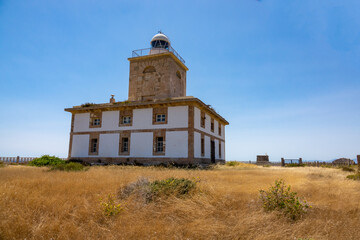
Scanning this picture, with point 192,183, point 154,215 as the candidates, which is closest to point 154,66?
point 192,183

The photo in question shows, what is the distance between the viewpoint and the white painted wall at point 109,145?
2239 cm

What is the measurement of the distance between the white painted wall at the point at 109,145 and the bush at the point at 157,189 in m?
15.4

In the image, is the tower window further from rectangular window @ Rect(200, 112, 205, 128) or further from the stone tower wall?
rectangular window @ Rect(200, 112, 205, 128)

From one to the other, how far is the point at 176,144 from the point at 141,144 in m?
3.53

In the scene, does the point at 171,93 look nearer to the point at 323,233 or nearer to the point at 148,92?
the point at 148,92

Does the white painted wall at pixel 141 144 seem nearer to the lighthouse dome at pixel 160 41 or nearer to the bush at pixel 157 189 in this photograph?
the lighthouse dome at pixel 160 41

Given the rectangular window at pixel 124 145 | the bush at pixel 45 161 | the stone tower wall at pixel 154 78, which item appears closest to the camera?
the bush at pixel 45 161

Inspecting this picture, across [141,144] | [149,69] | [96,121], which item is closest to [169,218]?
[141,144]

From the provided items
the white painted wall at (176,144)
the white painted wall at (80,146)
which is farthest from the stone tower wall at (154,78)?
the white painted wall at (80,146)

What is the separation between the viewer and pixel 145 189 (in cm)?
692

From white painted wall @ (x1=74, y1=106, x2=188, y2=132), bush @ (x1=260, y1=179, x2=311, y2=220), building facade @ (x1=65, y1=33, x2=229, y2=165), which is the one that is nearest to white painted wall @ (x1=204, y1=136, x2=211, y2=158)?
building facade @ (x1=65, y1=33, x2=229, y2=165)

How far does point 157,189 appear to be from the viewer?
6.96m

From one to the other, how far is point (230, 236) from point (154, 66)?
23524 mm

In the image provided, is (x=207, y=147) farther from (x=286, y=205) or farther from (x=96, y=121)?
(x=286, y=205)
